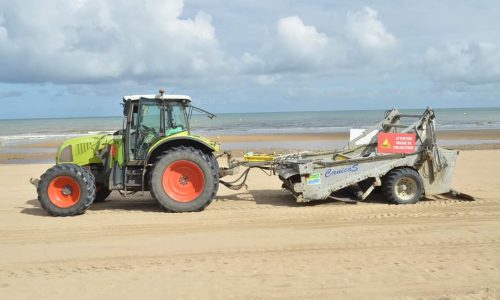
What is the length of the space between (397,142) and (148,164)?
4.29 meters

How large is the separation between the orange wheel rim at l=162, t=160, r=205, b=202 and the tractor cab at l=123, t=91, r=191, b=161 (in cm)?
58

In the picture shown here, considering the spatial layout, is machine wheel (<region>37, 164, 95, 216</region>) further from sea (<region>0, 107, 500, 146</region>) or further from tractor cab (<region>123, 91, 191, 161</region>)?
sea (<region>0, 107, 500, 146</region>)

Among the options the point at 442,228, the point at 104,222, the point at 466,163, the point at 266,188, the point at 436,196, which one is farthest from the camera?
the point at 466,163

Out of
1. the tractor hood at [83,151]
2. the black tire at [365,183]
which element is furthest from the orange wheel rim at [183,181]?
the black tire at [365,183]

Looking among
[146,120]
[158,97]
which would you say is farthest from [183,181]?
[158,97]

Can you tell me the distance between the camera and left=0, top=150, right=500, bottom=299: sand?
4738 mm

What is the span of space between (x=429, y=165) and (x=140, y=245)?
5.18 m

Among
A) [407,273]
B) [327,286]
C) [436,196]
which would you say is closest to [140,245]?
[327,286]

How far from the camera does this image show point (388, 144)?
8.70m

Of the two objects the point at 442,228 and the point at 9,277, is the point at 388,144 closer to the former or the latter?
the point at 442,228

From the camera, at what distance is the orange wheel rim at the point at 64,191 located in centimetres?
803

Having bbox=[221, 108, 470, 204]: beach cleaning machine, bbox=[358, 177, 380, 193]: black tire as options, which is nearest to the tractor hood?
bbox=[221, 108, 470, 204]: beach cleaning machine

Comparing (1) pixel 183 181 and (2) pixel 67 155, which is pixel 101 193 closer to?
(2) pixel 67 155

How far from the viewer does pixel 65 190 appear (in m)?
8.09
